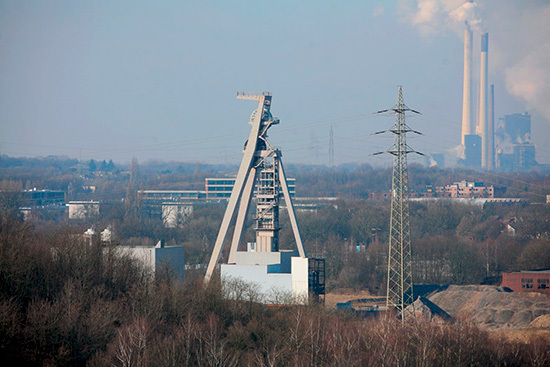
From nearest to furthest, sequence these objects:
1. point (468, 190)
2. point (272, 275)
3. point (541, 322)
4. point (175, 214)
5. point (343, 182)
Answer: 1. point (541, 322)
2. point (272, 275)
3. point (175, 214)
4. point (468, 190)
5. point (343, 182)

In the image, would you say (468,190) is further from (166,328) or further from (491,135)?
(166,328)

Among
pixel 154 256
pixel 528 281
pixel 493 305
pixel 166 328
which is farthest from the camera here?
pixel 528 281

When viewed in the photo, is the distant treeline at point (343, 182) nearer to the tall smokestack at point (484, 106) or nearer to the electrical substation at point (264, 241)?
the tall smokestack at point (484, 106)

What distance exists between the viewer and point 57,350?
18.0 meters

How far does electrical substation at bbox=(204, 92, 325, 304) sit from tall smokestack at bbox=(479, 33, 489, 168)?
97.9m

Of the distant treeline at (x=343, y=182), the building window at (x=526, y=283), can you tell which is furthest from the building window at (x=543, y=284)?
the distant treeline at (x=343, y=182)

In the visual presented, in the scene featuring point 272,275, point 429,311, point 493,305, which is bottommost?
point 493,305

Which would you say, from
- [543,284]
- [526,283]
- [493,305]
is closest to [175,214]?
[526,283]

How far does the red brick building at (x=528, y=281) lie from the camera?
120 feet

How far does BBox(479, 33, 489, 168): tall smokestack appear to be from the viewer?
123625mm

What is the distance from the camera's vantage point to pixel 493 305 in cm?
3206

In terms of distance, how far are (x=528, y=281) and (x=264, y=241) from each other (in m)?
13.7

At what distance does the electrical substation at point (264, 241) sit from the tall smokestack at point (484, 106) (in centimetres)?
9787

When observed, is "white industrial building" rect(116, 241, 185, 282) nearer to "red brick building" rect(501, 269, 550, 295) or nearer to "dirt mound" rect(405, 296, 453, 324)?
"dirt mound" rect(405, 296, 453, 324)
